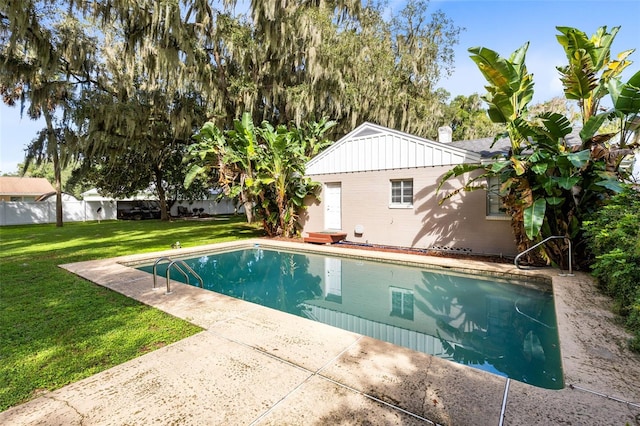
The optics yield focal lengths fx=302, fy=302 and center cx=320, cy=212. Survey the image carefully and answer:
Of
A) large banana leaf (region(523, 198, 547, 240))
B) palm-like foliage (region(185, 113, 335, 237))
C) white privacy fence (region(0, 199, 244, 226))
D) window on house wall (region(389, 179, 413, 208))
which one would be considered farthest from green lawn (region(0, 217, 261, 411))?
white privacy fence (region(0, 199, 244, 226))

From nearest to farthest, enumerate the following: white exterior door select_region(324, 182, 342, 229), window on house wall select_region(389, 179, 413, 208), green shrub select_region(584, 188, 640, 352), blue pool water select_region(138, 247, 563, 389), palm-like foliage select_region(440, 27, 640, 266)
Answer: green shrub select_region(584, 188, 640, 352) → blue pool water select_region(138, 247, 563, 389) → palm-like foliage select_region(440, 27, 640, 266) → window on house wall select_region(389, 179, 413, 208) → white exterior door select_region(324, 182, 342, 229)

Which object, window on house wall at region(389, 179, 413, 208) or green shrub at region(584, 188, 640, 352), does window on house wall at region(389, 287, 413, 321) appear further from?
window on house wall at region(389, 179, 413, 208)

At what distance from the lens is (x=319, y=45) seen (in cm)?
1266

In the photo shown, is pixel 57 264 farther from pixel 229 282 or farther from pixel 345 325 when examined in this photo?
pixel 345 325

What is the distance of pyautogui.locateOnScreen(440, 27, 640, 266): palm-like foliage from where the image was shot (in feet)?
A: 18.3

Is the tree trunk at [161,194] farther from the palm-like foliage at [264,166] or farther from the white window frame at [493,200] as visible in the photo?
the white window frame at [493,200]

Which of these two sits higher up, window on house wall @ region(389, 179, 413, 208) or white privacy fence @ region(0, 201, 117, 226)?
window on house wall @ region(389, 179, 413, 208)

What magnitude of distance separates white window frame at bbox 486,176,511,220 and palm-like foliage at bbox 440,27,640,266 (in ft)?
4.83

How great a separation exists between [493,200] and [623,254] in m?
4.73

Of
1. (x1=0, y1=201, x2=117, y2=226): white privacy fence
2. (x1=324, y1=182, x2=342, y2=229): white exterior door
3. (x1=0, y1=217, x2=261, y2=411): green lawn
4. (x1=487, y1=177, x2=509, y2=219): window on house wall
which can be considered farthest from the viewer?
(x1=0, y1=201, x2=117, y2=226): white privacy fence

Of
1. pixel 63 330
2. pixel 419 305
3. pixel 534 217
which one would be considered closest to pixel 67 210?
pixel 63 330

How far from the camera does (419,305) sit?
17.4 ft

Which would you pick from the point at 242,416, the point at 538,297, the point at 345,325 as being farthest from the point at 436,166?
the point at 242,416

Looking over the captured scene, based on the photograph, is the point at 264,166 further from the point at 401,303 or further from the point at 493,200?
the point at 493,200
